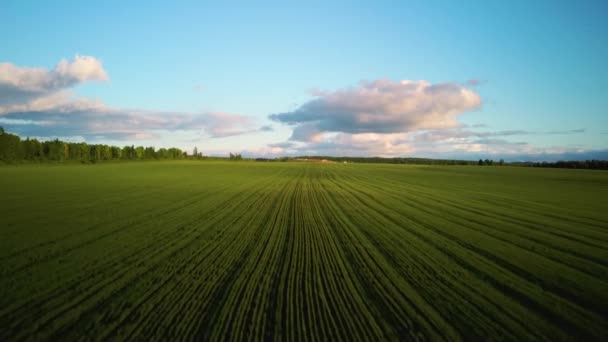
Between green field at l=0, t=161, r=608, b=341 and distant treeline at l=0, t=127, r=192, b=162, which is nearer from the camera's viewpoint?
green field at l=0, t=161, r=608, b=341

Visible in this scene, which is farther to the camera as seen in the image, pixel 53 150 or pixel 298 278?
pixel 53 150

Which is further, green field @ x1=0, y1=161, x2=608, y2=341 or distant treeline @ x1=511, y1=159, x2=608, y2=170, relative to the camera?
distant treeline @ x1=511, y1=159, x2=608, y2=170

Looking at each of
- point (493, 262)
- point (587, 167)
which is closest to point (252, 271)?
point (493, 262)

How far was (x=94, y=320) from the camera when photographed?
4.64 m

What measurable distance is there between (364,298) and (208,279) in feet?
10.5

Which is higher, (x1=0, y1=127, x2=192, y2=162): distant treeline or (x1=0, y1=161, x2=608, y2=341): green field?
(x1=0, y1=127, x2=192, y2=162): distant treeline

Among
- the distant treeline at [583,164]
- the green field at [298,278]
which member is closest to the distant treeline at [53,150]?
the green field at [298,278]

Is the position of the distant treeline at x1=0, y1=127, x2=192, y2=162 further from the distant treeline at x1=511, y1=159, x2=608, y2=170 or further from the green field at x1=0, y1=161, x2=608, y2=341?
the distant treeline at x1=511, y1=159, x2=608, y2=170

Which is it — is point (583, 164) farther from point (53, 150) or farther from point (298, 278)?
point (53, 150)

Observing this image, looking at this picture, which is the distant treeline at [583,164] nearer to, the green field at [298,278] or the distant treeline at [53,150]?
the green field at [298,278]

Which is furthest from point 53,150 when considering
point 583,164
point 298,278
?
point 583,164

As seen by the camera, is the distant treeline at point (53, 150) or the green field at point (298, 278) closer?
the green field at point (298, 278)

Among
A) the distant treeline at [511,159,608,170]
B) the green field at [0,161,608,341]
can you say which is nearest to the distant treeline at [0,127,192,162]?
the green field at [0,161,608,341]

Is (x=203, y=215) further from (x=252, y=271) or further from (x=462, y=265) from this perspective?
(x=462, y=265)
